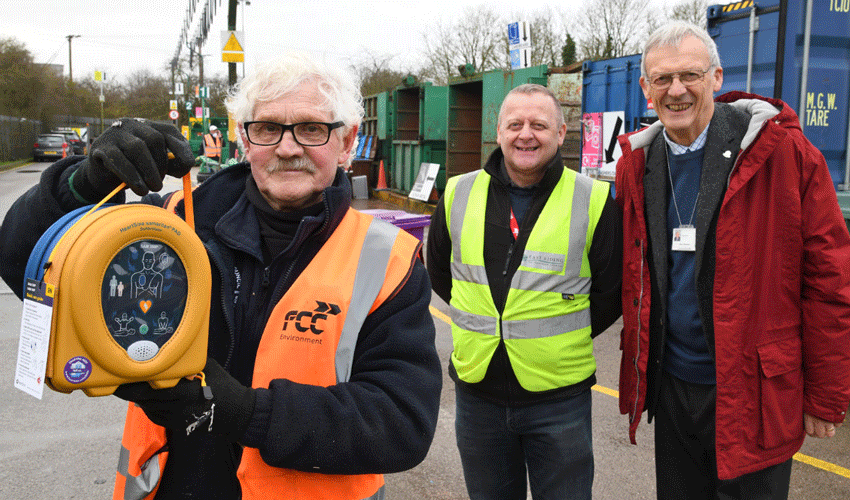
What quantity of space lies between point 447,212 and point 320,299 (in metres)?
1.39

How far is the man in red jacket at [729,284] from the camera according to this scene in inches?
81.3

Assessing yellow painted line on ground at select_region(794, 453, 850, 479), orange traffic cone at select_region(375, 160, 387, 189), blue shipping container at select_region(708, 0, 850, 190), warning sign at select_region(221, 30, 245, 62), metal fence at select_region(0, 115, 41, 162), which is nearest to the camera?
yellow painted line on ground at select_region(794, 453, 850, 479)

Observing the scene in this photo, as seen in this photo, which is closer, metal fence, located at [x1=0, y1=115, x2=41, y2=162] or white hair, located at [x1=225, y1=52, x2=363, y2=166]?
white hair, located at [x1=225, y1=52, x2=363, y2=166]

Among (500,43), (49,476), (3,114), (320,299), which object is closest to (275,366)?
(320,299)

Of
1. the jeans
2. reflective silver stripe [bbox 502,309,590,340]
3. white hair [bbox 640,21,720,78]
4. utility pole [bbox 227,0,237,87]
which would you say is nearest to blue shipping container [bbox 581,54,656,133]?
white hair [bbox 640,21,720,78]

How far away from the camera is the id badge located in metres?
2.22

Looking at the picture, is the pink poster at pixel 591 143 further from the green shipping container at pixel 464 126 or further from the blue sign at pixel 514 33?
the green shipping container at pixel 464 126

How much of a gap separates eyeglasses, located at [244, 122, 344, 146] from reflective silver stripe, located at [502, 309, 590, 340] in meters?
1.15

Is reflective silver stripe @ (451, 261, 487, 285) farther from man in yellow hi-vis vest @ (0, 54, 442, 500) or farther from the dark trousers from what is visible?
Answer: man in yellow hi-vis vest @ (0, 54, 442, 500)

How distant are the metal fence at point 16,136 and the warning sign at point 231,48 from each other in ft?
84.7

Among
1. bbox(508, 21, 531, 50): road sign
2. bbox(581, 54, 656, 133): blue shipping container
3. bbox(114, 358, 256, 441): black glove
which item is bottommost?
bbox(114, 358, 256, 441): black glove

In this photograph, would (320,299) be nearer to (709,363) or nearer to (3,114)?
(709,363)

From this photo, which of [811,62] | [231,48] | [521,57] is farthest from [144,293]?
[231,48]

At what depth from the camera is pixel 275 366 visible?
1395 millimetres
